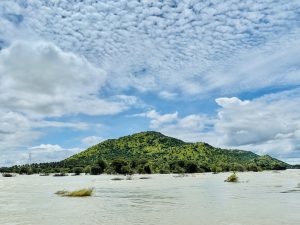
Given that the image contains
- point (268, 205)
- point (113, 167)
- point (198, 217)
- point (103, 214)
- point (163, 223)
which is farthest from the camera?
point (113, 167)

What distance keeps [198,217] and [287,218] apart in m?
7.29

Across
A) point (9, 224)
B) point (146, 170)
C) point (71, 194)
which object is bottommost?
point (9, 224)

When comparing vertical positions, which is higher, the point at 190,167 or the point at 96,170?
the point at 190,167

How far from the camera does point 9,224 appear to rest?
32.8 m

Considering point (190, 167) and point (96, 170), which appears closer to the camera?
point (96, 170)

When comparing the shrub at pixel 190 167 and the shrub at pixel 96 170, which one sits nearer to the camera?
the shrub at pixel 96 170

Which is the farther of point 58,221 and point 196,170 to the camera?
point 196,170

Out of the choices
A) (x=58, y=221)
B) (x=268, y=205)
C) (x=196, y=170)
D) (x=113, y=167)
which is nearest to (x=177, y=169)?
(x=196, y=170)

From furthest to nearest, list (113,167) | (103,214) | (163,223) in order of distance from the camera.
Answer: (113,167), (103,214), (163,223)

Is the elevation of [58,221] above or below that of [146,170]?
below

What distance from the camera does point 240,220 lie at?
110 ft

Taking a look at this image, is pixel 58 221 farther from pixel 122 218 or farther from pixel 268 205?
pixel 268 205

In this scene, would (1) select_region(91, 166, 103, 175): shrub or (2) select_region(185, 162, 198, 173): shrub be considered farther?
(2) select_region(185, 162, 198, 173): shrub

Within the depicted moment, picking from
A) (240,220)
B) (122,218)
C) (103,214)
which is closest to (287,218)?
(240,220)
